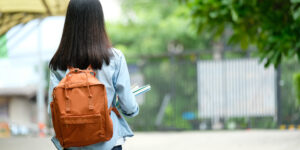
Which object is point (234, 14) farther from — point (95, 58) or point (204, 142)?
point (95, 58)

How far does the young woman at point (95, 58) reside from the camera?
2689mm

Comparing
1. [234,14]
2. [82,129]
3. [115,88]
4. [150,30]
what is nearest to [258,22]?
[234,14]

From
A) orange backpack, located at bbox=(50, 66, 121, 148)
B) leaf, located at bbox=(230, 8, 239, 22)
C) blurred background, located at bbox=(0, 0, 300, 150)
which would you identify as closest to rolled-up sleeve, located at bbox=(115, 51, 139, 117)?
orange backpack, located at bbox=(50, 66, 121, 148)

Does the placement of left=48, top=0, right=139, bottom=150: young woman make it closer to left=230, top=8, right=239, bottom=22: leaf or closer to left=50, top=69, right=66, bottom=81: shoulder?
left=50, top=69, right=66, bottom=81: shoulder

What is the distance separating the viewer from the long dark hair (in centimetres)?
271

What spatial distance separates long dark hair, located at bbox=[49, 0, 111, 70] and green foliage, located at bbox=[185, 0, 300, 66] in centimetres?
358

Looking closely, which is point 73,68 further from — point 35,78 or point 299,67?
point 35,78

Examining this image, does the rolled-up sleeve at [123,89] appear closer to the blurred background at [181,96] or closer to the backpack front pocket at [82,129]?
the backpack front pocket at [82,129]

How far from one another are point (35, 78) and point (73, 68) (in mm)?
10967

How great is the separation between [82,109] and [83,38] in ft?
1.44

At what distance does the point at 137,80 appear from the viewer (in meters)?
12.5

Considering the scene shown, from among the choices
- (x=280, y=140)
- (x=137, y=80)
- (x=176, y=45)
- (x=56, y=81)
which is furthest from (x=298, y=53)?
(x=176, y=45)

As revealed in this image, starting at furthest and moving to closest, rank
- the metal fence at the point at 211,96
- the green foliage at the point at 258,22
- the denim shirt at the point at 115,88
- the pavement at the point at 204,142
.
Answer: the metal fence at the point at 211,96
the pavement at the point at 204,142
the green foliage at the point at 258,22
the denim shirt at the point at 115,88

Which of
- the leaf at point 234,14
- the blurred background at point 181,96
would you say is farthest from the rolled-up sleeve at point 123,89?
the blurred background at point 181,96
